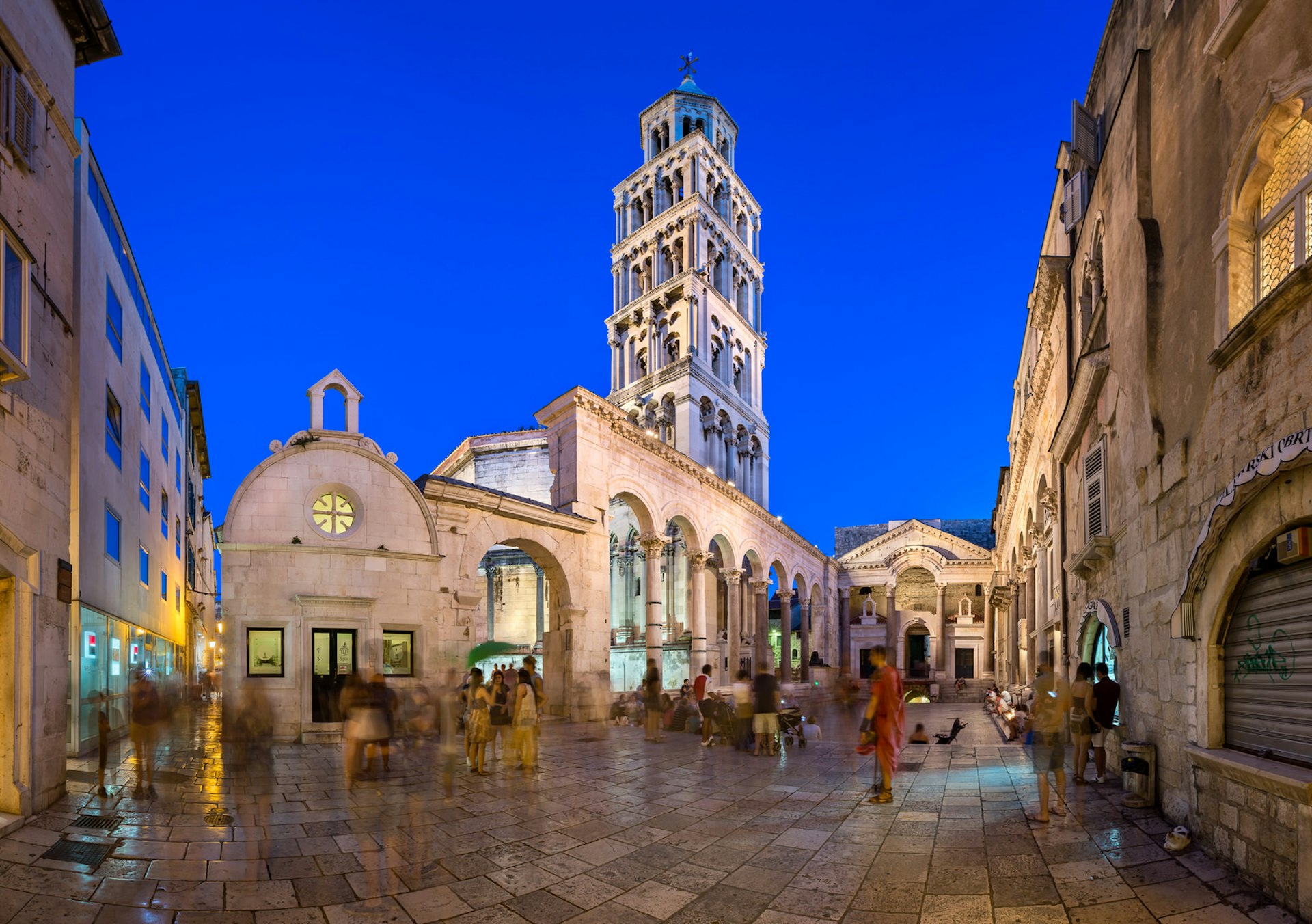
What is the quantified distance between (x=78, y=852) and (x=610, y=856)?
4880 mm

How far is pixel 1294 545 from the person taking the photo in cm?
555

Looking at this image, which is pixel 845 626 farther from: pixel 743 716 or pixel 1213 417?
pixel 1213 417

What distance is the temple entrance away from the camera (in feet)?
159

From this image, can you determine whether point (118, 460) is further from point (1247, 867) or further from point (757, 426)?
point (757, 426)

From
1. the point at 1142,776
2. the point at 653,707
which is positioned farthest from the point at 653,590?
the point at 1142,776

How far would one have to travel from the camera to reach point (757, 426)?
4609 centimetres

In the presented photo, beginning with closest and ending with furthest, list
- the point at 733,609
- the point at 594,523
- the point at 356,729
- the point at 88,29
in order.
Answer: the point at 356,729 → the point at 88,29 → the point at 594,523 → the point at 733,609

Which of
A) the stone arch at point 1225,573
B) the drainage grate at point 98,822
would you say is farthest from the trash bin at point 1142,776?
the drainage grate at point 98,822

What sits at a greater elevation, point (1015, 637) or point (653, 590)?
point (653, 590)

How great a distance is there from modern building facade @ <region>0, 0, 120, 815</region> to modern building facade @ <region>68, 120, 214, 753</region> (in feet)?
6.44

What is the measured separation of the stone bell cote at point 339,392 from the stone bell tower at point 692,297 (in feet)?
74.7

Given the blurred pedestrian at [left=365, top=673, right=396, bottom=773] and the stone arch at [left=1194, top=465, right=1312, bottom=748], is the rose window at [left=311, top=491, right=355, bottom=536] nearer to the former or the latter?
the blurred pedestrian at [left=365, top=673, right=396, bottom=773]

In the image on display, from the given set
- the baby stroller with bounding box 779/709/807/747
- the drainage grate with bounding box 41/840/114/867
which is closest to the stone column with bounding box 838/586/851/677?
the baby stroller with bounding box 779/709/807/747

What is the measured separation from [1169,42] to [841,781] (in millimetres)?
9784
